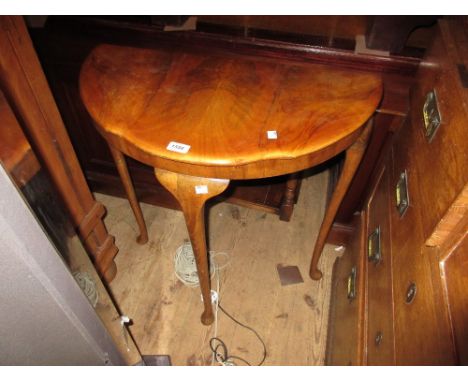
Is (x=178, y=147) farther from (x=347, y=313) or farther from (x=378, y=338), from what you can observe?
(x=347, y=313)

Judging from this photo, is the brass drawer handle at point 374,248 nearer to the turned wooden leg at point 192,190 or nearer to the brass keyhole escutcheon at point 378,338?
the brass keyhole escutcheon at point 378,338

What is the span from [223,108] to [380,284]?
0.50 metres

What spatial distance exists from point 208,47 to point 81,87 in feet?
1.20

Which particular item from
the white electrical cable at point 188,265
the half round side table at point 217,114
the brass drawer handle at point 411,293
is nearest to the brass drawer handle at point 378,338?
the brass drawer handle at point 411,293

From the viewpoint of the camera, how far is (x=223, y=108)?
0.77m

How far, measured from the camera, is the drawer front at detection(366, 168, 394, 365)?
0.66 meters

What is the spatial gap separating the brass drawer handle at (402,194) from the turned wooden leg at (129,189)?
71 cm

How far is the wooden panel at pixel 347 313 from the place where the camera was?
2.74 ft

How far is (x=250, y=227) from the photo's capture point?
1468 mm

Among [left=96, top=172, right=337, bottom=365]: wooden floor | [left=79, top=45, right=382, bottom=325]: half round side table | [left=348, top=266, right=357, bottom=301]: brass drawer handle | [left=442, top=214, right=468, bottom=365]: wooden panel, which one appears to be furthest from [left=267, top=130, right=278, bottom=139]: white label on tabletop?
[left=96, top=172, right=337, bottom=365]: wooden floor

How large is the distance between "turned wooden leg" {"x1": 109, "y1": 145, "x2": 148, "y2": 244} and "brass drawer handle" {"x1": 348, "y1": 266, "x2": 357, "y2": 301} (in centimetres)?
72

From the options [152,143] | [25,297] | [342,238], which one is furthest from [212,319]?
[25,297]

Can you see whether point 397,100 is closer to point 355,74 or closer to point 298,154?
point 355,74

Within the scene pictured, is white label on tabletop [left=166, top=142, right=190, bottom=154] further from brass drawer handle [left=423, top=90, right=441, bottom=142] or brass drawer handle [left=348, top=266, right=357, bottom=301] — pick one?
brass drawer handle [left=348, top=266, right=357, bottom=301]
